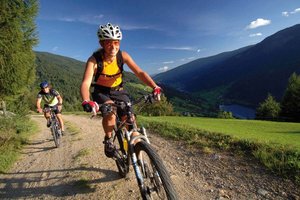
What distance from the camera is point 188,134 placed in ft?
32.2

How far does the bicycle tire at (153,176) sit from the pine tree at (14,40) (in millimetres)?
10701

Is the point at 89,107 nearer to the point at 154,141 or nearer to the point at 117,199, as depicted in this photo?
the point at 117,199

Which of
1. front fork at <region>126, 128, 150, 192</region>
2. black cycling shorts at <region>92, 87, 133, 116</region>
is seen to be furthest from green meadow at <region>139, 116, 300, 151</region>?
front fork at <region>126, 128, 150, 192</region>

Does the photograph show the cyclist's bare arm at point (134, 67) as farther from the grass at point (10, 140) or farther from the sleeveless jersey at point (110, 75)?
the grass at point (10, 140)

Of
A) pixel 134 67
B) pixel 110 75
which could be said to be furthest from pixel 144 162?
pixel 134 67

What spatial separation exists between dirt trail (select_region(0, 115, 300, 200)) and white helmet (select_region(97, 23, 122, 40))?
308 cm

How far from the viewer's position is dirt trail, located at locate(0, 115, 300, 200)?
507 centimetres

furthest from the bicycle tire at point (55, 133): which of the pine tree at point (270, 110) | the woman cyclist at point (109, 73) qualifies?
the pine tree at point (270, 110)

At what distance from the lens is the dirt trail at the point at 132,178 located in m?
5.07

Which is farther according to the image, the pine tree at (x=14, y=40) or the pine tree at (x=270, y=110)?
the pine tree at (x=270, y=110)

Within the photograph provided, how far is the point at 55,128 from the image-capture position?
35.6 feet

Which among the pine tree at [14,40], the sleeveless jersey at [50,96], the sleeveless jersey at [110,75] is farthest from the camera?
the pine tree at [14,40]

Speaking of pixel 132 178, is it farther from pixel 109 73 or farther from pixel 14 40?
pixel 14 40

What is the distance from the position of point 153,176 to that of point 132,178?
1.98m
